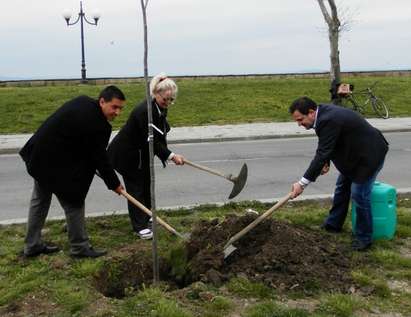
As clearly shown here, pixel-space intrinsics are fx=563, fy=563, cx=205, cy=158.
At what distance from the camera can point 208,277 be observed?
461 centimetres

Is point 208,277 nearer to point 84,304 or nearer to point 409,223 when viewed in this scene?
point 84,304

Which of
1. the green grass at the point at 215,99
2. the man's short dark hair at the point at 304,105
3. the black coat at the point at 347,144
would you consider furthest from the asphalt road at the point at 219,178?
the green grass at the point at 215,99

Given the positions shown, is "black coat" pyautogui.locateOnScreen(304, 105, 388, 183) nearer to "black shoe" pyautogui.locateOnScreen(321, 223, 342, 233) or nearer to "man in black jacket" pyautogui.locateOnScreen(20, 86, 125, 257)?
"black shoe" pyautogui.locateOnScreen(321, 223, 342, 233)

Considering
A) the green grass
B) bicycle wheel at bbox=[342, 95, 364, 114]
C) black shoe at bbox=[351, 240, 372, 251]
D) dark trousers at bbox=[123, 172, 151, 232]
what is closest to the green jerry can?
black shoe at bbox=[351, 240, 372, 251]

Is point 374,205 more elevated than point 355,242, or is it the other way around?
point 374,205

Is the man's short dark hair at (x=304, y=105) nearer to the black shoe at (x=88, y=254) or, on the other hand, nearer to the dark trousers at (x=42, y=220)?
the dark trousers at (x=42, y=220)

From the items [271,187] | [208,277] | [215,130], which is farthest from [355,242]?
[215,130]

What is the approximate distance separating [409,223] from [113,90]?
354cm

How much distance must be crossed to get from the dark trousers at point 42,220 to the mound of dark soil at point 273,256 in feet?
3.35

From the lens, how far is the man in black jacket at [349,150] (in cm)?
500

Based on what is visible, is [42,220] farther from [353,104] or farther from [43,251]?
[353,104]

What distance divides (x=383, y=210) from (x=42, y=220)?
10.8 feet

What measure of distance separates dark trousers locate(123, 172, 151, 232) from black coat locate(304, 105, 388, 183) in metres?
1.79

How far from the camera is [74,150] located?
4996mm
